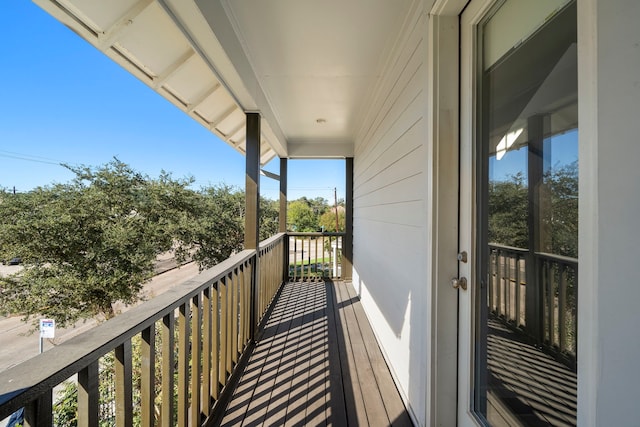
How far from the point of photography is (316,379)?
6.59 feet

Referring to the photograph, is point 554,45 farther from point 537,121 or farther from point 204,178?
point 204,178

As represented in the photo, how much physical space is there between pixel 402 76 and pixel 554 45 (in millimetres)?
1215

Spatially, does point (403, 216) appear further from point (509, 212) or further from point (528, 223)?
point (528, 223)

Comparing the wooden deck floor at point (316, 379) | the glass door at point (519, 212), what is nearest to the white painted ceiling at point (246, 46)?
the glass door at point (519, 212)

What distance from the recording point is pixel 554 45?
828mm

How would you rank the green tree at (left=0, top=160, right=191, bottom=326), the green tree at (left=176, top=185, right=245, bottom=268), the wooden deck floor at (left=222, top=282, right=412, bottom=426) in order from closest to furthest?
1. the wooden deck floor at (left=222, top=282, right=412, bottom=426)
2. the green tree at (left=0, top=160, right=191, bottom=326)
3. the green tree at (left=176, top=185, right=245, bottom=268)

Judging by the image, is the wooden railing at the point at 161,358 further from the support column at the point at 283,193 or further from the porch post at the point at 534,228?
the support column at the point at 283,193

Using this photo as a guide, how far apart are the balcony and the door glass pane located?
0.93 m

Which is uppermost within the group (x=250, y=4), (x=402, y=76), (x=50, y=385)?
(x=250, y=4)

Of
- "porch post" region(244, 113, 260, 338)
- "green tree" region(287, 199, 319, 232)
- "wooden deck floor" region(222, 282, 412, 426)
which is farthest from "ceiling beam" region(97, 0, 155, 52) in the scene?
"green tree" region(287, 199, 319, 232)

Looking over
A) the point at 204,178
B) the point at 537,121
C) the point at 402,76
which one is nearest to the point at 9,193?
the point at 204,178

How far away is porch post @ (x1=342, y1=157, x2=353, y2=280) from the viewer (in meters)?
4.93

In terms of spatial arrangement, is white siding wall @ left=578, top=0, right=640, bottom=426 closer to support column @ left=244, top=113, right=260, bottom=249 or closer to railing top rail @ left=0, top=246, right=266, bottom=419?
railing top rail @ left=0, top=246, right=266, bottom=419

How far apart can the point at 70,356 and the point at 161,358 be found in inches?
30.6
